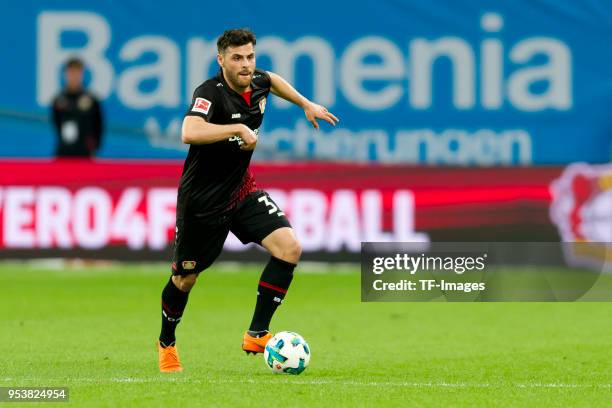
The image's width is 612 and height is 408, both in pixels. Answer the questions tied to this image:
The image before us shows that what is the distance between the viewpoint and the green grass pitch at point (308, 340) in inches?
317

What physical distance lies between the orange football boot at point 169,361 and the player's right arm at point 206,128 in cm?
136

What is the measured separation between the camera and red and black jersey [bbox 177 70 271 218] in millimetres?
9000

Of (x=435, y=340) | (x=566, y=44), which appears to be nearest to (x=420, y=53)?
(x=566, y=44)

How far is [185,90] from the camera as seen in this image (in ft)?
64.1

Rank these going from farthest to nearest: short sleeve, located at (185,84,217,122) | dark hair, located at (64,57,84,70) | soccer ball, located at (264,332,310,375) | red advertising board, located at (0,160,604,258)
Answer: dark hair, located at (64,57,84,70), red advertising board, located at (0,160,604,258), soccer ball, located at (264,332,310,375), short sleeve, located at (185,84,217,122)

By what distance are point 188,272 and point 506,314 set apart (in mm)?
5027

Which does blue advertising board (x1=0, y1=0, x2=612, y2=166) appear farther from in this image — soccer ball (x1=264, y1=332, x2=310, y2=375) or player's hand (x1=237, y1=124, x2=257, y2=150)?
player's hand (x1=237, y1=124, x2=257, y2=150)

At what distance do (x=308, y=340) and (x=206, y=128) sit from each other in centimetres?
311

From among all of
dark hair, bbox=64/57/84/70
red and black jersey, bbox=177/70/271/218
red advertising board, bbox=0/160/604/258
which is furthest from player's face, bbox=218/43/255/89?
dark hair, bbox=64/57/84/70

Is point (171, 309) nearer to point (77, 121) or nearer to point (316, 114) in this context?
point (316, 114)

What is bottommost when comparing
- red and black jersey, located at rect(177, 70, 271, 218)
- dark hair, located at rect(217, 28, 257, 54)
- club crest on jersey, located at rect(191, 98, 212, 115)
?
red and black jersey, located at rect(177, 70, 271, 218)

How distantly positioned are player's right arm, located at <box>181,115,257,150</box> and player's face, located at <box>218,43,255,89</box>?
415 mm

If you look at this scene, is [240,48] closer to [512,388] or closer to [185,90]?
[512,388]

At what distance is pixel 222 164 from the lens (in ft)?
30.0
